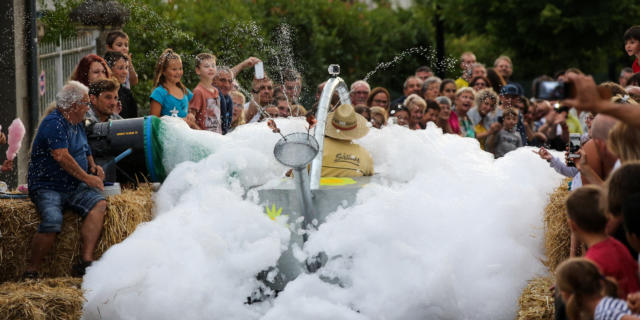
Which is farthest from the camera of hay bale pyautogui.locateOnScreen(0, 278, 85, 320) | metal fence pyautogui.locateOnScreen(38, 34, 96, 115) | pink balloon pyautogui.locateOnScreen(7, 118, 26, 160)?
metal fence pyautogui.locateOnScreen(38, 34, 96, 115)

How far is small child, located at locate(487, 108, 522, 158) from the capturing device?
9953 millimetres

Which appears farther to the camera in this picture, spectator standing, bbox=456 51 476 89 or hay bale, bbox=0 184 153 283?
spectator standing, bbox=456 51 476 89

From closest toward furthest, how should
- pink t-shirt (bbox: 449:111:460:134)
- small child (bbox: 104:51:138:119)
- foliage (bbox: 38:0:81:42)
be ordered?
small child (bbox: 104:51:138:119) → pink t-shirt (bbox: 449:111:460:134) → foliage (bbox: 38:0:81:42)

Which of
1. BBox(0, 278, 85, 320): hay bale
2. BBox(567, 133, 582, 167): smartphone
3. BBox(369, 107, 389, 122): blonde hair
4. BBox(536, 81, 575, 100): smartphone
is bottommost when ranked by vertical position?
BBox(0, 278, 85, 320): hay bale

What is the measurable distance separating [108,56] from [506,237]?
14.2 ft

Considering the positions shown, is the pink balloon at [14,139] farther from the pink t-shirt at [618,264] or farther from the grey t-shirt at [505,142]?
the grey t-shirt at [505,142]

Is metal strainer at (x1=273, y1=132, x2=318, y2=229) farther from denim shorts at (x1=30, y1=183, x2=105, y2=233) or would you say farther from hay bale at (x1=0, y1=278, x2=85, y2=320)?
hay bale at (x1=0, y1=278, x2=85, y2=320)

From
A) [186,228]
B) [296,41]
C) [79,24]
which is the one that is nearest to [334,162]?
[186,228]

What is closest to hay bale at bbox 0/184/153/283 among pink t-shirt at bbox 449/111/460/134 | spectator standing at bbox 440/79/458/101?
pink t-shirt at bbox 449/111/460/134

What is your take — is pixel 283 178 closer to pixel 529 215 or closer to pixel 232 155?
pixel 232 155

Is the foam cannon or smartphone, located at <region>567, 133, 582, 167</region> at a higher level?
smartphone, located at <region>567, 133, 582, 167</region>

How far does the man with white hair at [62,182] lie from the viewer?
6.57 metres

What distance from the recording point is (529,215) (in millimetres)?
6742

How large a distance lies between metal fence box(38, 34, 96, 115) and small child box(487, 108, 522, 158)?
574 cm
